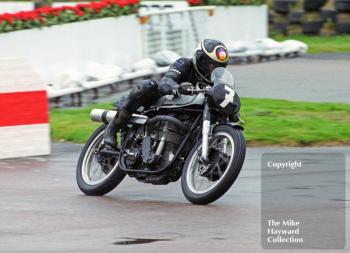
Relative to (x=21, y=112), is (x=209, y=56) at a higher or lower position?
higher

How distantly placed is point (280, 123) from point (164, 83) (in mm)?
4523

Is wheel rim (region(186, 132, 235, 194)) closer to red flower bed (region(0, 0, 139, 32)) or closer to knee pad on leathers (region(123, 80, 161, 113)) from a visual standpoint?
knee pad on leathers (region(123, 80, 161, 113))

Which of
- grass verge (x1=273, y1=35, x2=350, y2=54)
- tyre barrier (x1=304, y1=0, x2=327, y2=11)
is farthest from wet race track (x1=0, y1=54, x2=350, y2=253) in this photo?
tyre barrier (x1=304, y1=0, x2=327, y2=11)

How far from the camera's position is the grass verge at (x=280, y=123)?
13102 mm

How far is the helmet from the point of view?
966 centimetres

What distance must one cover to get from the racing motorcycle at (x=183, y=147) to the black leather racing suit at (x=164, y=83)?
0.25ft

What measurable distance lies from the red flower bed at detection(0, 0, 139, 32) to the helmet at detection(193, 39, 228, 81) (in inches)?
365

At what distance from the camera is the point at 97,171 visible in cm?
1045

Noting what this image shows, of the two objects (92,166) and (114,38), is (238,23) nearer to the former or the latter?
(114,38)

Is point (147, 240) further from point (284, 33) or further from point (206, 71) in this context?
point (284, 33)

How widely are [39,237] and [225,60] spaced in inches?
99.6

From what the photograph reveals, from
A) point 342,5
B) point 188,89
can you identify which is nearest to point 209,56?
point 188,89

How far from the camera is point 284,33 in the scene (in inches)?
1204

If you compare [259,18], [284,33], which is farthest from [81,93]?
[284,33]
